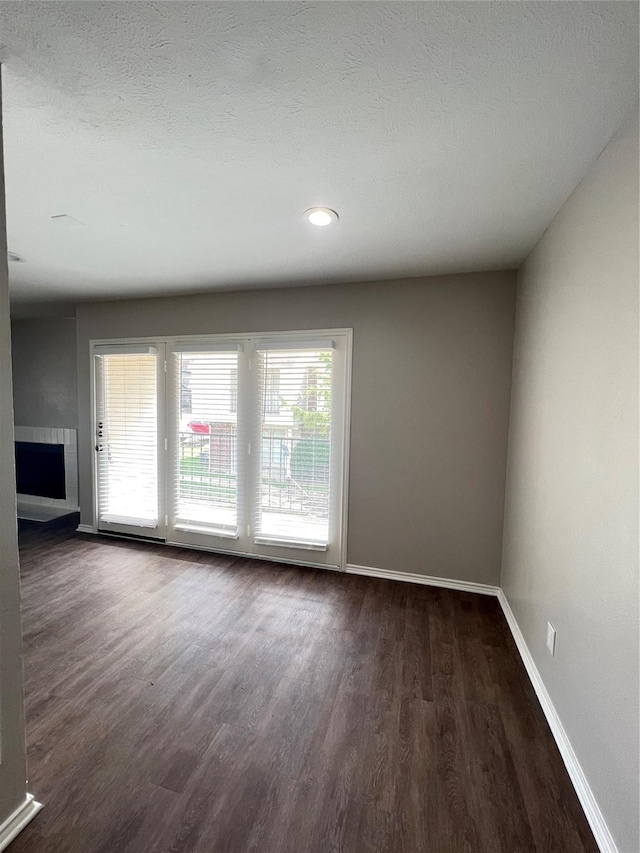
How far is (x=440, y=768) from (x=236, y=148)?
8.62ft

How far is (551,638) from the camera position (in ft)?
5.61

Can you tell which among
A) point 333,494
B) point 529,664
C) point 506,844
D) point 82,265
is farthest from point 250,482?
point 506,844

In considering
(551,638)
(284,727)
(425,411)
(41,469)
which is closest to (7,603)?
(284,727)

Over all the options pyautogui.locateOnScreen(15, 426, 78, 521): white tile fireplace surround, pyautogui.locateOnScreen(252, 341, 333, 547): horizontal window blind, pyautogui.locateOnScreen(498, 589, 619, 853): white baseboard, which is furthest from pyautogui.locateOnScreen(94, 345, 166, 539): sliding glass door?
pyautogui.locateOnScreen(498, 589, 619, 853): white baseboard

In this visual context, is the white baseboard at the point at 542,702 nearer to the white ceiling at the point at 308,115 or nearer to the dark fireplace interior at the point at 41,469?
the white ceiling at the point at 308,115

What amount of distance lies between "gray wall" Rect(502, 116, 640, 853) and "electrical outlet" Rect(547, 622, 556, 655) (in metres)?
0.04

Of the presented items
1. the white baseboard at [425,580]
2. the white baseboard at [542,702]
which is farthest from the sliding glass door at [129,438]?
the white baseboard at [542,702]

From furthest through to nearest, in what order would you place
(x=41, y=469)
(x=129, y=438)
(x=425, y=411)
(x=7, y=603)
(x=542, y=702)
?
(x=41, y=469)
(x=129, y=438)
(x=425, y=411)
(x=542, y=702)
(x=7, y=603)

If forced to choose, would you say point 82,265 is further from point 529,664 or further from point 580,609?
point 529,664

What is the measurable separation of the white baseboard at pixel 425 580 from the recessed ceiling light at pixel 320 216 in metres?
2.64

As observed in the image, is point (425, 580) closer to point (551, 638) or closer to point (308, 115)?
point (551, 638)

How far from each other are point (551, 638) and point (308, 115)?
2415 mm

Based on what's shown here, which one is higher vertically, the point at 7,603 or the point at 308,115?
the point at 308,115

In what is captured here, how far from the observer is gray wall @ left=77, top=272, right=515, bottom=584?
2805mm
